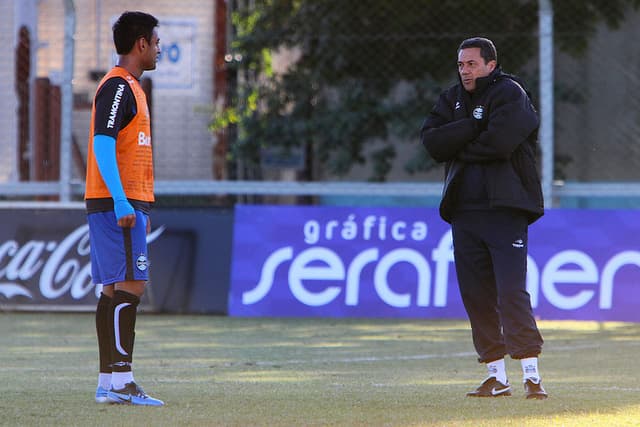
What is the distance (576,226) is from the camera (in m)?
12.1

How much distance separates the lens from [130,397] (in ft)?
20.9

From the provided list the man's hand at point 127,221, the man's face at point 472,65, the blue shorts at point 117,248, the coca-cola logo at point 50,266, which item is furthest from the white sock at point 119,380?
the coca-cola logo at point 50,266

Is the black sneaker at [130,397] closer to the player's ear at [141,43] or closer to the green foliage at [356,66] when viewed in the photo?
the player's ear at [141,43]

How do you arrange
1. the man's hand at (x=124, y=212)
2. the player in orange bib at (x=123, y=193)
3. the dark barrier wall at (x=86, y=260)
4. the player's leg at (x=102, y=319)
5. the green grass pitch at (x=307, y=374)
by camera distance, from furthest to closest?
the dark barrier wall at (x=86, y=260) → the player's leg at (x=102, y=319) → the player in orange bib at (x=123, y=193) → the man's hand at (x=124, y=212) → the green grass pitch at (x=307, y=374)

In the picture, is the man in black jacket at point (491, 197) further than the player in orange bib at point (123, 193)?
Yes

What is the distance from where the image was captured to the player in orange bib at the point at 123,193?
629 cm

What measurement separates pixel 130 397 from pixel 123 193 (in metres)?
1.00

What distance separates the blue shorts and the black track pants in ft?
5.43

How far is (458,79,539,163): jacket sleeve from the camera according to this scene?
6.57 metres

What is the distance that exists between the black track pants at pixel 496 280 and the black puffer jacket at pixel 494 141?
11cm

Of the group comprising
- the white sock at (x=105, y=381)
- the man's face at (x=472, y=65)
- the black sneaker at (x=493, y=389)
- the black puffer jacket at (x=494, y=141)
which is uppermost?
the man's face at (x=472, y=65)

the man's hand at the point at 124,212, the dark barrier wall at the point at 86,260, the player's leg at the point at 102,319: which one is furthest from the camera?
the dark barrier wall at the point at 86,260

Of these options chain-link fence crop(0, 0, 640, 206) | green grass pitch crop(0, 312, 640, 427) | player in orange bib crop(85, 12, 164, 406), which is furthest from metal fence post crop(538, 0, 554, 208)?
player in orange bib crop(85, 12, 164, 406)

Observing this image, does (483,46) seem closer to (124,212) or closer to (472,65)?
(472,65)
